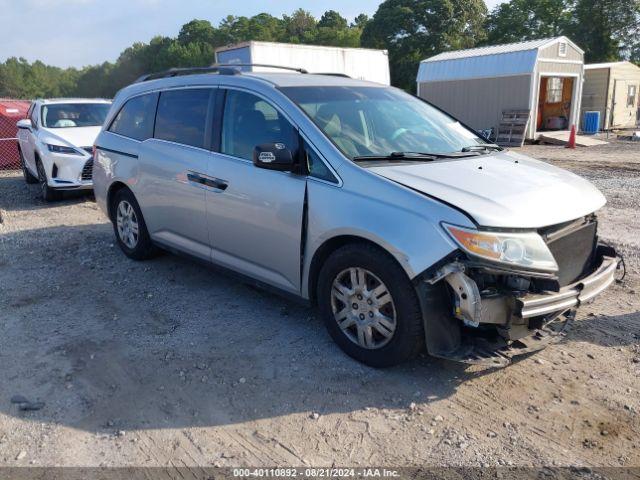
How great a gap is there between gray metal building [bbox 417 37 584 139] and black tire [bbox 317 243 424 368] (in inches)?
790

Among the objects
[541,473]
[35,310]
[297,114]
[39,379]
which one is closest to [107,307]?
[35,310]

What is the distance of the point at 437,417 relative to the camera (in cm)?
327

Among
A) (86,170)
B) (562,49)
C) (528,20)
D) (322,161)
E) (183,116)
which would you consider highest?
(528,20)

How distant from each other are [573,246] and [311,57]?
1620 centimetres

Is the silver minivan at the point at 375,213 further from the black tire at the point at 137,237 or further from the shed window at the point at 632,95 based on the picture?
the shed window at the point at 632,95

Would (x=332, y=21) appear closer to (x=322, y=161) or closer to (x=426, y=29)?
(x=426, y=29)

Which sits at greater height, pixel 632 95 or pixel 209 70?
pixel 632 95

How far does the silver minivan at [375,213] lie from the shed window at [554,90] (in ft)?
75.5

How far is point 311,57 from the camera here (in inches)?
731

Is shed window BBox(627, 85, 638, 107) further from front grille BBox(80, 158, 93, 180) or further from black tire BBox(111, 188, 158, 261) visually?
black tire BBox(111, 188, 158, 261)

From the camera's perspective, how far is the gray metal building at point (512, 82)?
21.6 m

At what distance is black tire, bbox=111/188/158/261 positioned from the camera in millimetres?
5777

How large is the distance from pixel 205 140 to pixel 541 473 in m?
3.49

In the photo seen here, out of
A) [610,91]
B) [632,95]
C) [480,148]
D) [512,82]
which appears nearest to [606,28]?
[632,95]
